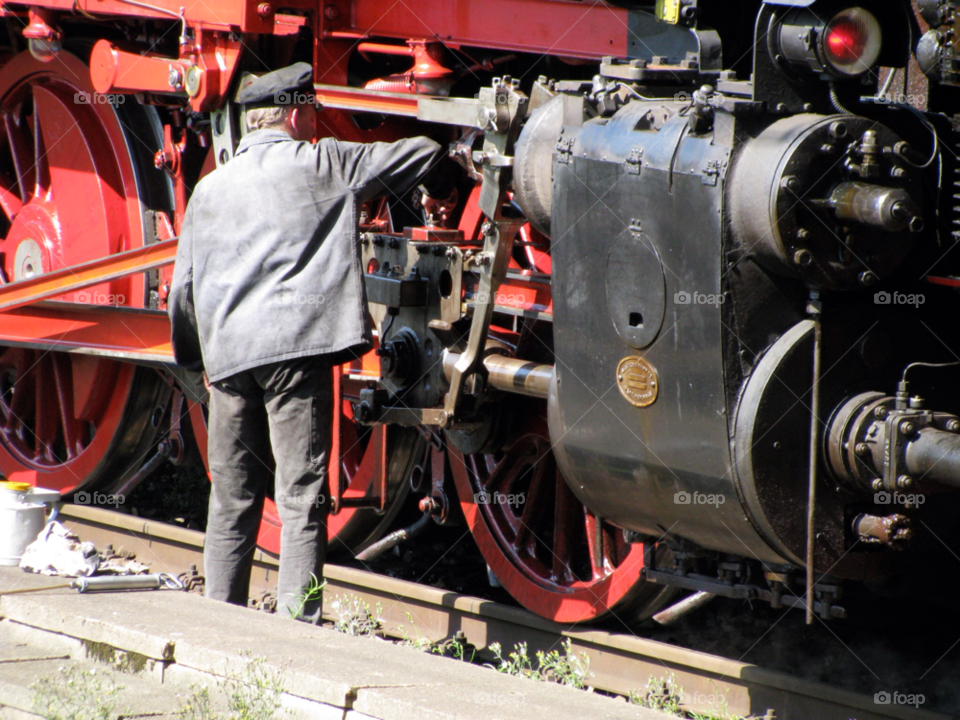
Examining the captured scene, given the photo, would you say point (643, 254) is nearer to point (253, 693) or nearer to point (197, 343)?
point (253, 693)

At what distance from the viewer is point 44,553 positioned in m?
4.37

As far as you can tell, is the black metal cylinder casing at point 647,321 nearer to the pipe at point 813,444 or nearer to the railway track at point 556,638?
the pipe at point 813,444

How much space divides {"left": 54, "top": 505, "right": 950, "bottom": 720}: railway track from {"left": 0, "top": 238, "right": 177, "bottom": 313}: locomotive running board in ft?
3.73

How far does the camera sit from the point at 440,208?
5012mm

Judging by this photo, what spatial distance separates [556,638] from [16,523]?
2.07m

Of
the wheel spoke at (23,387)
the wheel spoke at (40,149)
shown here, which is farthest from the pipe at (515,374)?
the wheel spoke at (23,387)

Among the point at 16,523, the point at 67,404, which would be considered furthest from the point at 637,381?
the point at 67,404

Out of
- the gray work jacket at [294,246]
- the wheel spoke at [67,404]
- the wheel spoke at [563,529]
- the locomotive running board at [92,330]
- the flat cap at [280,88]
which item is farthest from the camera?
the wheel spoke at [67,404]

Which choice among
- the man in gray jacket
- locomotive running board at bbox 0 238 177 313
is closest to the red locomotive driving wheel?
locomotive running board at bbox 0 238 177 313

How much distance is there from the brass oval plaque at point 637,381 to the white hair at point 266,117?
5.46 feet

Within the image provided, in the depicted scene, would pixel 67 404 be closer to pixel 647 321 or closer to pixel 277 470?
pixel 277 470

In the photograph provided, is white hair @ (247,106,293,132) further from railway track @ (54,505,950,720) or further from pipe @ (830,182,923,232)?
pipe @ (830,182,923,232)

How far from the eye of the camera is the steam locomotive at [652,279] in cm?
307

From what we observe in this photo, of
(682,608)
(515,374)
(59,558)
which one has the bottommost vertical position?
(682,608)
